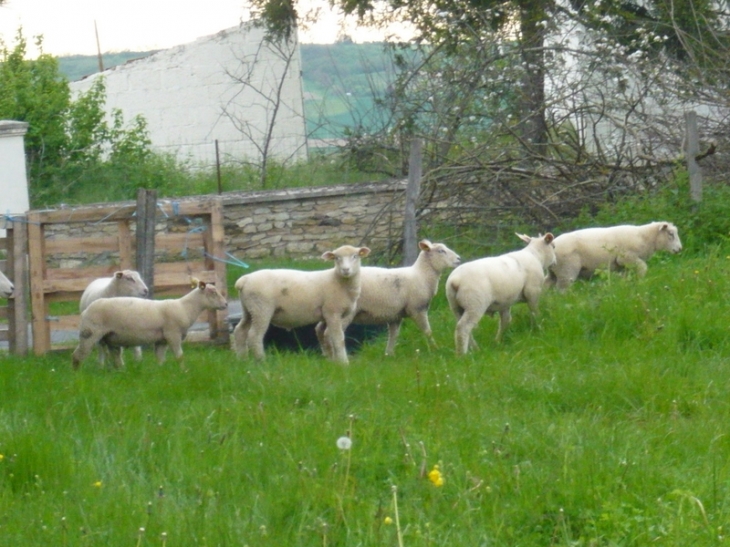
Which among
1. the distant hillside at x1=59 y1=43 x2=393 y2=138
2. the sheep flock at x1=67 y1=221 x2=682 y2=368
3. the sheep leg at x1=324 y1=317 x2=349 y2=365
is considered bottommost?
the sheep leg at x1=324 y1=317 x2=349 y2=365

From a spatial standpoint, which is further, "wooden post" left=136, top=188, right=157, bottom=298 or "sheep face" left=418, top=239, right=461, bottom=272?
"wooden post" left=136, top=188, right=157, bottom=298

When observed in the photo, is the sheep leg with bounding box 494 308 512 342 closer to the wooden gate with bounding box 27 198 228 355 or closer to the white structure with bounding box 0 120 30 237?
the wooden gate with bounding box 27 198 228 355

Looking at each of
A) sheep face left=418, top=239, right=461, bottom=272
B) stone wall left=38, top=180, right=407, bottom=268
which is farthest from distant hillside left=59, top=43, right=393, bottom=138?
sheep face left=418, top=239, right=461, bottom=272

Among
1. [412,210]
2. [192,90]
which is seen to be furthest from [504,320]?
[192,90]

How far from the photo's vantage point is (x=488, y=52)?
14539mm

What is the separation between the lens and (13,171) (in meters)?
20.3

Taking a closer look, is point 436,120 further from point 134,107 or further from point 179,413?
point 134,107

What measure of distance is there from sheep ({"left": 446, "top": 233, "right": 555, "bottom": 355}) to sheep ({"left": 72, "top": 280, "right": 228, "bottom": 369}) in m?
2.25

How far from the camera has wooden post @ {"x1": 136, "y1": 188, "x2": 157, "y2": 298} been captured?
11.2 metres

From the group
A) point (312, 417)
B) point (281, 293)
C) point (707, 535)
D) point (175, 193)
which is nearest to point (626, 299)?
point (281, 293)

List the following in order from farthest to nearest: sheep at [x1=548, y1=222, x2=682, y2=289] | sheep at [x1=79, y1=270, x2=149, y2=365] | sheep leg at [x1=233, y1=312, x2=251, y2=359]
A: sheep at [x1=548, y1=222, x2=682, y2=289], sheep at [x1=79, y1=270, x2=149, y2=365], sheep leg at [x1=233, y1=312, x2=251, y2=359]

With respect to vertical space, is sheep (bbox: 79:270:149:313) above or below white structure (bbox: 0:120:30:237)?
below

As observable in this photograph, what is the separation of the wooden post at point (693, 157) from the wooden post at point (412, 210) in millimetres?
3344

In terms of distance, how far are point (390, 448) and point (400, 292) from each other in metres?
4.10
